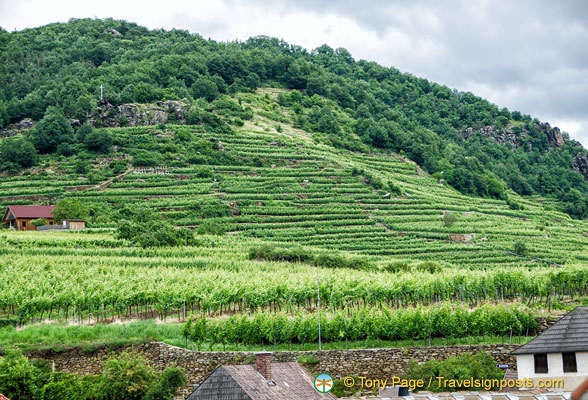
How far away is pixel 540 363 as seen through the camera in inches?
1152

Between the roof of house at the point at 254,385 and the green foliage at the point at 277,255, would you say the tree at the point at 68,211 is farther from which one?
the roof of house at the point at 254,385

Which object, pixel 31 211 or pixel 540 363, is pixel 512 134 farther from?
pixel 540 363

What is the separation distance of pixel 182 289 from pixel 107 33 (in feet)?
397

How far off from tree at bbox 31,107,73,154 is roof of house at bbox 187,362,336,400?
69.3m

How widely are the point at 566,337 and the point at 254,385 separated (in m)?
12.5

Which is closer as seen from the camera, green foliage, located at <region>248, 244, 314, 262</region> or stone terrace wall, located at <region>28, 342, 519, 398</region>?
stone terrace wall, located at <region>28, 342, 519, 398</region>

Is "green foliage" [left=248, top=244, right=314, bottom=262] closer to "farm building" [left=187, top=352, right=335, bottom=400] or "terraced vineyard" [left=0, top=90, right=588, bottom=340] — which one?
"terraced vineyard" [left=0, top=90, right=588, bottom=340]

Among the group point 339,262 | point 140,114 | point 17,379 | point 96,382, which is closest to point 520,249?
point 339,262

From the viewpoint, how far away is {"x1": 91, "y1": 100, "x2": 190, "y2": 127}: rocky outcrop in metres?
99.4

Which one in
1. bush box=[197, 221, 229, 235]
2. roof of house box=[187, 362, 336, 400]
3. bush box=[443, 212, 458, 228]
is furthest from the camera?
bush box=[443, 212, 458, 228]

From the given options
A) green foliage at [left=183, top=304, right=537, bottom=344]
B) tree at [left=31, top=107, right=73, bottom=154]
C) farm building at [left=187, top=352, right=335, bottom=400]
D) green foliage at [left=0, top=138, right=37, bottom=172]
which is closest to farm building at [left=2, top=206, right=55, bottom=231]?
green foliage at [left=0, top=138, right=37, bottom=172]

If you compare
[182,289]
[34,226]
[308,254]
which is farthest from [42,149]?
[182,289]

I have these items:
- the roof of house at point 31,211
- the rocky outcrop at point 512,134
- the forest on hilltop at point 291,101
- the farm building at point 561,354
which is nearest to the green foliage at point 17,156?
the forest on hilltop at point 291,101

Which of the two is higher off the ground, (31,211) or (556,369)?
(31,211)
